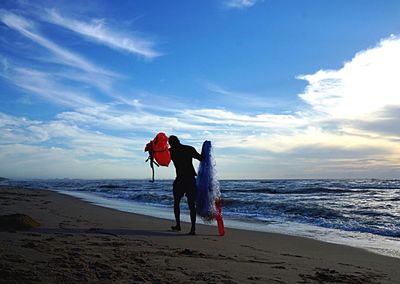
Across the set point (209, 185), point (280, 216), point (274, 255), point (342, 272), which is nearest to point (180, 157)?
point (209, 185)

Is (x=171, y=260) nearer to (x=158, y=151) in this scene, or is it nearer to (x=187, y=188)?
(x=187, y=188)

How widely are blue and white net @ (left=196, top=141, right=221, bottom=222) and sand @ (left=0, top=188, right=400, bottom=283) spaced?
105 centimetres

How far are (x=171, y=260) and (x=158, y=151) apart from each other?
4.99 metres

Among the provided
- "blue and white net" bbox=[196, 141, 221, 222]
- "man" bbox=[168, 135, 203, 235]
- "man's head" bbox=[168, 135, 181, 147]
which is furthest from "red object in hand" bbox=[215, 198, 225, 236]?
"man's head" bbox=[168, 135, 181, 147]

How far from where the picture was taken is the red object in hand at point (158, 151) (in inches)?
368

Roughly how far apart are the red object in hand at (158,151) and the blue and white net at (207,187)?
1.42 meters

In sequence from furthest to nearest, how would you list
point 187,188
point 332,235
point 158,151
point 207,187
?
point 158,151 → point 332,235 → point 207,187 → point 187,188

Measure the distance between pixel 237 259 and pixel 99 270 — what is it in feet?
6.38

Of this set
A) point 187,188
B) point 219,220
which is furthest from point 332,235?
point 187,188

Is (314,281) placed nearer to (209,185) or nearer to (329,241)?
(329,241)

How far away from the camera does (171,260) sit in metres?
4.55

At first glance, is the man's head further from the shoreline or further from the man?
the shoreline

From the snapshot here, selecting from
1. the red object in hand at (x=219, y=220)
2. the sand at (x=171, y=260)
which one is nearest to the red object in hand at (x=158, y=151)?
the red object in hand at (x=219, y=220)

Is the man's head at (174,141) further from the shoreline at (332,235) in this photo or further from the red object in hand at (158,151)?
A: the shoreline at (332,235)
